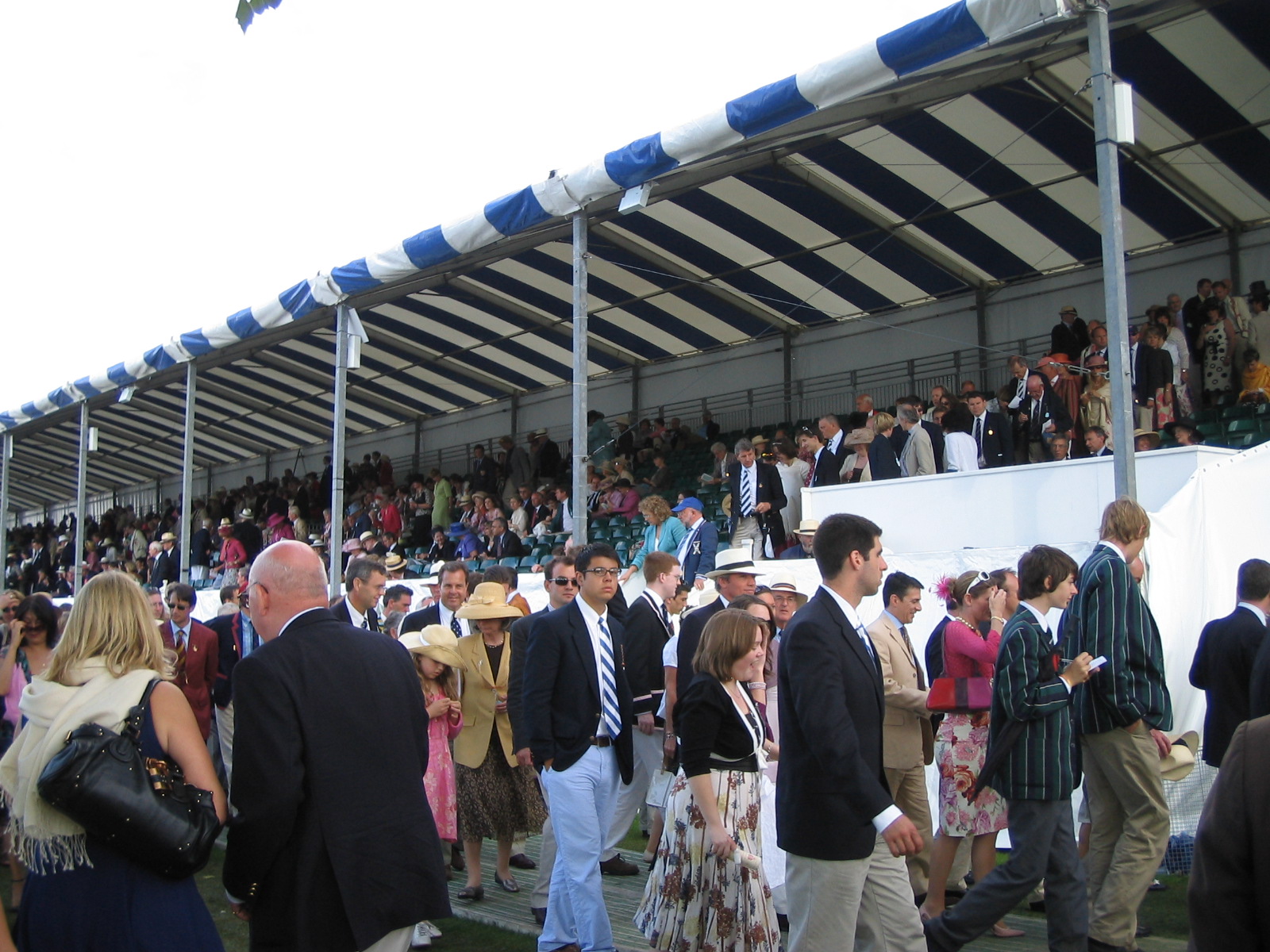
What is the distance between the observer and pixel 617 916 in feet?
20.9

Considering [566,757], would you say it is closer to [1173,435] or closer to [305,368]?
[1173,435]

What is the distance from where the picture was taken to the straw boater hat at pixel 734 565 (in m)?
7.05

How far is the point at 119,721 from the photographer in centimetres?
314

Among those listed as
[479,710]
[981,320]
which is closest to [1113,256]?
[479,710]

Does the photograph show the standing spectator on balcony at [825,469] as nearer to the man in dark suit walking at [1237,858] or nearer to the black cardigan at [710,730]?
the black cardigan at [710,730]

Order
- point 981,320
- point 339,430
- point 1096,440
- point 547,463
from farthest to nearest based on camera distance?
1. point 547,463
2. point 981,320
3. point 339,430
4. point 1096,440

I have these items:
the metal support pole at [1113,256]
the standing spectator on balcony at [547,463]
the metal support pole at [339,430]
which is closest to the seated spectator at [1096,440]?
the metal support pole at [1113,256]

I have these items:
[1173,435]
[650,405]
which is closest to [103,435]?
[650,405]

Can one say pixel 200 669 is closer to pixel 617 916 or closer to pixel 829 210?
pixel 617 916

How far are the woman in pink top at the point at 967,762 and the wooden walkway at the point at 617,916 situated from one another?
20cm

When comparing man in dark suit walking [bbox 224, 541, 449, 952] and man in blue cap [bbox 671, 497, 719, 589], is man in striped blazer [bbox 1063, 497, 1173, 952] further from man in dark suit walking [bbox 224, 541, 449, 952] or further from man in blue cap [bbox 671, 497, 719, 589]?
man in blue cap [bbox 671, 497, 719, 589]

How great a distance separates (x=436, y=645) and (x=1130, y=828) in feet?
12.2

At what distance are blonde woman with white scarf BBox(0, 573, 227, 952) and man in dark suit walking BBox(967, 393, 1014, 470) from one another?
34.4 feet

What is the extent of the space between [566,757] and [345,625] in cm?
217
